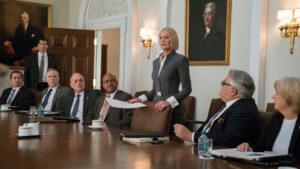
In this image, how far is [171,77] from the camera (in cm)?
345

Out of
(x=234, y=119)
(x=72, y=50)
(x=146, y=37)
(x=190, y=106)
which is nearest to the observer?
(x=234, y=119)

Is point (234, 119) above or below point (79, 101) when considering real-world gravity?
above

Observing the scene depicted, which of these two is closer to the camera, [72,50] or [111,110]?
[111,110]

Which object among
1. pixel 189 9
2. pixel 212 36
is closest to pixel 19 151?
pixel 212 36

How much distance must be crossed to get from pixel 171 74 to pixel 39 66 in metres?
4.34

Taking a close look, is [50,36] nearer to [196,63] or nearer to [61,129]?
[196,63]

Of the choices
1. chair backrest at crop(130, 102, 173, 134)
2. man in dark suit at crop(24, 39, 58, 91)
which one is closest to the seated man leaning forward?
chair backrest at crop(130, 102, 173, 134)

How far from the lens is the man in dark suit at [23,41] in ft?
27.2

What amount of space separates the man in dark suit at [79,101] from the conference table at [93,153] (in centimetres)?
179

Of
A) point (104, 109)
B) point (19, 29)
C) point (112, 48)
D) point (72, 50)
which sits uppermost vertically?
point (19, 29)

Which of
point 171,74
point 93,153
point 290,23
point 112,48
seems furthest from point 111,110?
point 112,48

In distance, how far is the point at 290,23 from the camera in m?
4.36

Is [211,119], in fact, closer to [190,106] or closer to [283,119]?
[283,119]

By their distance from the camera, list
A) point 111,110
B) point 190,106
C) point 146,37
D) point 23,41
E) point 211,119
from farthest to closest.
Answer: point 23,41
point 146,37
point 190,106
point 111,110
point 211,119
